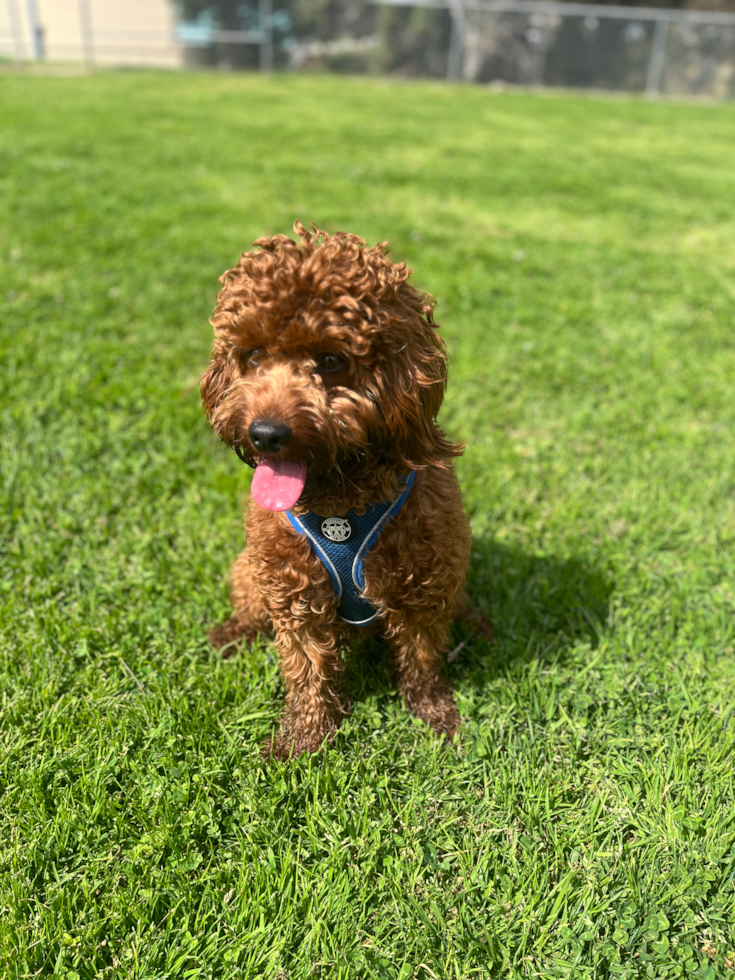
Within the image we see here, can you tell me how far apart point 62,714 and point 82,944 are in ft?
2.77

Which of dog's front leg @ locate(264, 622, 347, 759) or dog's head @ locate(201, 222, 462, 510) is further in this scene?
dog's front leg @ locate(264, 622, 347, 759)

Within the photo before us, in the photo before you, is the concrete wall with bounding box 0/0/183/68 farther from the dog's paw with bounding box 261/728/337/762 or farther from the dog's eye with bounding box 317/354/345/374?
the dog's paw with bounding box 261/728/337/762

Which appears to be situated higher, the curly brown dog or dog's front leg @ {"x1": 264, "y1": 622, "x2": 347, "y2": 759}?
the curly brown dog

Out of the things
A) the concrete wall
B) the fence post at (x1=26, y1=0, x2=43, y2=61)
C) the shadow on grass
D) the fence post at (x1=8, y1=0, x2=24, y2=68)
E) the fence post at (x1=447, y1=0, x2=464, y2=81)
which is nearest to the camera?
the shadow on grass

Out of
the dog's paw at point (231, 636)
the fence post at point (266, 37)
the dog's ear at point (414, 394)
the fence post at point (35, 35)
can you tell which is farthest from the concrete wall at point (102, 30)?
the dog's ear at point (414, 394)

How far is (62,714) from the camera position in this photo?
2.71 m

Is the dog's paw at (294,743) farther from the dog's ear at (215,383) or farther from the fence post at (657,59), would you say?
the fence post at (657,59)

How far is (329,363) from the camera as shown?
82.0 inches

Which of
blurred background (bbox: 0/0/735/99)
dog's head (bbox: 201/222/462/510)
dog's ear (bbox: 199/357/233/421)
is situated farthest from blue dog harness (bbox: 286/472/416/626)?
blurred background (bbox: 0/0/735/99)

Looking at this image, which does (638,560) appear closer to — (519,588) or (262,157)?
(519,588)

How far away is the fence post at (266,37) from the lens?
2305cm

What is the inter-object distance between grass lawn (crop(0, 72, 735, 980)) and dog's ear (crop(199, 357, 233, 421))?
3.79 ft

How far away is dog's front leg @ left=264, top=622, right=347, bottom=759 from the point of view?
2609 millimetres

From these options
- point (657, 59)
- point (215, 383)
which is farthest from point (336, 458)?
point (657, 59)
